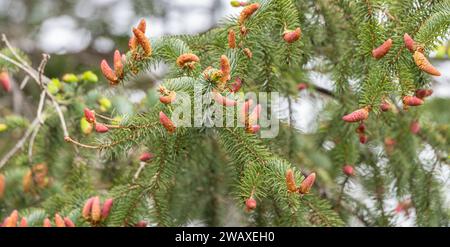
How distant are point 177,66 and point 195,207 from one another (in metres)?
0.85

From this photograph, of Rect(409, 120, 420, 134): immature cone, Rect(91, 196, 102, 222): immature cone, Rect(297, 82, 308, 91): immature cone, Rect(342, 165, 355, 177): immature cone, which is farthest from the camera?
Rect(297, 82, 308, 91): immature cone

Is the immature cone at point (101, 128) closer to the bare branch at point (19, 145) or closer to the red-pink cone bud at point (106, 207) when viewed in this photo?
the red-pink cone bud at point (106, 207)

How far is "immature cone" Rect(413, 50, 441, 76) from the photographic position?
143 cm

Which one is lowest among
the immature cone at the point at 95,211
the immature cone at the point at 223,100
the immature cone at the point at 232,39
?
the immature cone at the point at 95,211

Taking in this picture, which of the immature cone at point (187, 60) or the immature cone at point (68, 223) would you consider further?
the immature cone at point (68, 223)

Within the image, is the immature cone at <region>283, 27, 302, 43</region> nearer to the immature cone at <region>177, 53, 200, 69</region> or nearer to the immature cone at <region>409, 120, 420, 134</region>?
the immature cone at <region>177, 53, 200, 69</region>

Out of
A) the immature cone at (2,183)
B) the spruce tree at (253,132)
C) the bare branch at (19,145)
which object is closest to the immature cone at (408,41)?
the spruce tree at (253,132)

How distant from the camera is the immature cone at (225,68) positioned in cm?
141

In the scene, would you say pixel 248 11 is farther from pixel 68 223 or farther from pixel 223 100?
pixel 68 223

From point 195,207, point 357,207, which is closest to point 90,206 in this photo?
point 195,207

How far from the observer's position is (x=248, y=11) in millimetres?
1540

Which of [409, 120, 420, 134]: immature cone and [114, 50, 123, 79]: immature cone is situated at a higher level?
[409, 120, 420, 134]: immature cone

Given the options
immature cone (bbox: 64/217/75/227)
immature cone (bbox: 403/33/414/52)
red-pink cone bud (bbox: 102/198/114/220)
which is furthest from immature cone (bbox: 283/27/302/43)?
immature cone (bbox: 64/217/75/227)

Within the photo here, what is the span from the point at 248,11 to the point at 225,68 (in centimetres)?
20
